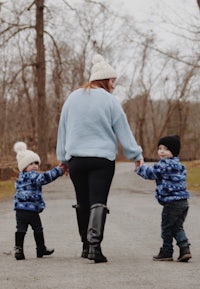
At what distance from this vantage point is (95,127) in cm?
636

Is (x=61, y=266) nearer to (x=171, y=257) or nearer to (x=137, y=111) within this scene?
(x=171, y=257)

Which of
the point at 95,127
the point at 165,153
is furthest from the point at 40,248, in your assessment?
the point at 165,153

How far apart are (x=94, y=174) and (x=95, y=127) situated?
1.38ft

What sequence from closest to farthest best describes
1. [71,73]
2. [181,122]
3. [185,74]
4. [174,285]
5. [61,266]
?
[174,285]
[61,266]
[71,73]
[185,74]
[181,122]

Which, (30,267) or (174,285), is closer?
(174,285)

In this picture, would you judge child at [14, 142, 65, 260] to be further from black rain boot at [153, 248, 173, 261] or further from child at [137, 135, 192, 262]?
black rain boot at [153, 248, 173, 261]

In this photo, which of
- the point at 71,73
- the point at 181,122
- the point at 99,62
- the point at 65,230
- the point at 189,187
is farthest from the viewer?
→ the point at 181,122

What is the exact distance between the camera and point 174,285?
4.87m

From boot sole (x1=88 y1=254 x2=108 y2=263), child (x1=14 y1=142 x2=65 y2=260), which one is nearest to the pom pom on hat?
child (x1=14 y1=142 x2=65 y2=260)

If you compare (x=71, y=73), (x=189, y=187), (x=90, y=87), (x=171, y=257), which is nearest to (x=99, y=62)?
(x=90, y=87)

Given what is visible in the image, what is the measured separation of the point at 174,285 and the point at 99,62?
8.69ft

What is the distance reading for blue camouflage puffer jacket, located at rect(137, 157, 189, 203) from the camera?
6461 mm

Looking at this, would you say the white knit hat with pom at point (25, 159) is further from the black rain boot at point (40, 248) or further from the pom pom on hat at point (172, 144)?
the pom pom on hat at point (172, 144)

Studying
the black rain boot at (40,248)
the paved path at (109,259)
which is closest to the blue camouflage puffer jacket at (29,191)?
the black rain boot at (40,248)
